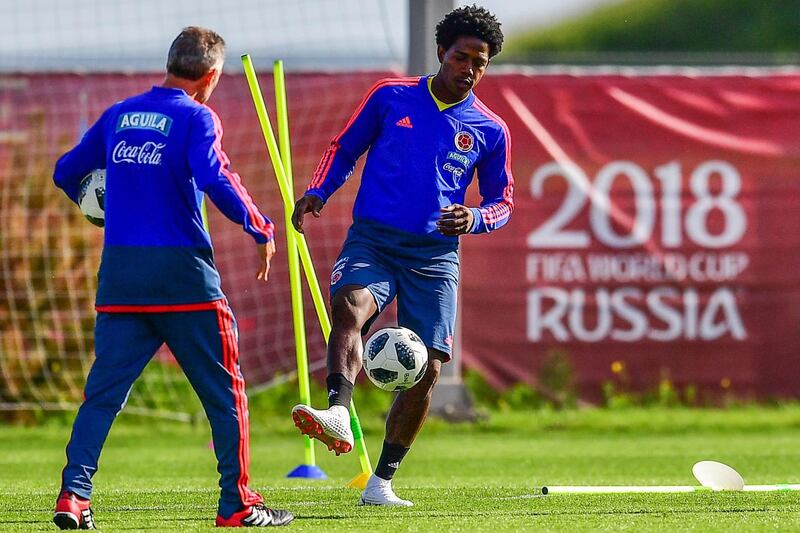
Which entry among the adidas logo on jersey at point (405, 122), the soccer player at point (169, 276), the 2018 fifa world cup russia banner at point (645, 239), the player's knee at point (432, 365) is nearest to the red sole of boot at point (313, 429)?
the soccer player at point (169, 276)

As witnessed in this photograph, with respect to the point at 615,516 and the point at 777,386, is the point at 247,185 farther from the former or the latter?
the point at 615,516

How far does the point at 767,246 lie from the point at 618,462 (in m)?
3.89

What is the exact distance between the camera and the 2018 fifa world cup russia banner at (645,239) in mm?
12742

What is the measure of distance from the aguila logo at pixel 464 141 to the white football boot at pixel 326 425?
1.49m

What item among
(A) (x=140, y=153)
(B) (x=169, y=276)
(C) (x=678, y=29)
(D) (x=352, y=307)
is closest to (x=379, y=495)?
(D) (x=352, y=307)

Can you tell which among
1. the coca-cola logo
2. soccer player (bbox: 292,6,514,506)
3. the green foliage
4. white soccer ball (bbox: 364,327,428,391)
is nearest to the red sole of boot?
white soccer ball (bbox: 364,327,428,391)

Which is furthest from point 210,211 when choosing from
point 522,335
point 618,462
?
point 618,462

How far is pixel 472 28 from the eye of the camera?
696 cm

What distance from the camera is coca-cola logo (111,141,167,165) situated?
231 inches

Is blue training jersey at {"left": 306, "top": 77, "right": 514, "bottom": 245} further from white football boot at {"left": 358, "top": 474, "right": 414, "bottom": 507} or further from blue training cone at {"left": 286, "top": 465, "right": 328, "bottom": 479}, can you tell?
blue training cone at {"left": 286, "top": 465, "right": 328, "bottom": 479}

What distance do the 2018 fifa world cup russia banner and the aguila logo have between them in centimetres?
557

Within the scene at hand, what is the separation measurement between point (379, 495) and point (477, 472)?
88.5 inches

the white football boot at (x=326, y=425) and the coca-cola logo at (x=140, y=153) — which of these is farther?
the white football boot at (x=326, y=425)

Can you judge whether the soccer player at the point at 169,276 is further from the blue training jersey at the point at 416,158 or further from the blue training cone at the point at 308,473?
the blue training cone at the point at 308,473
